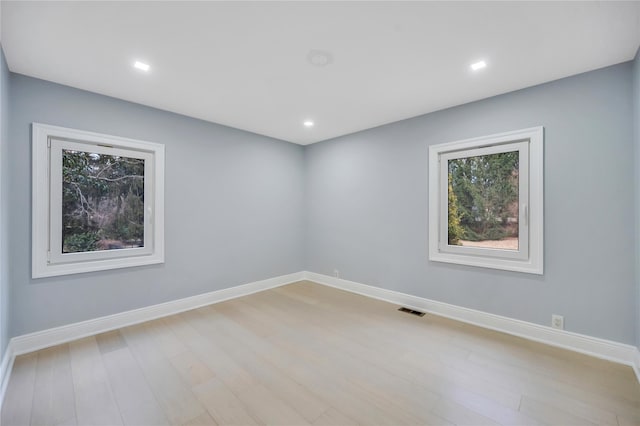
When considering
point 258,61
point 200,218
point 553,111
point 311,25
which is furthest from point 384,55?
point 200,218

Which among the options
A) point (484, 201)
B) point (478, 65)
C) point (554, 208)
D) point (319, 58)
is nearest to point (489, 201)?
point (484, 201)

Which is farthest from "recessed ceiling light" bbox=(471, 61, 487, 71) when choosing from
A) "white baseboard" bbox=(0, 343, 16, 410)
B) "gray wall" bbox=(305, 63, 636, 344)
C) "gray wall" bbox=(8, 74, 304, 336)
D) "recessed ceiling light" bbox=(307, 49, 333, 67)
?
"white baseboard" bbox=(0, 343, 16, 410)

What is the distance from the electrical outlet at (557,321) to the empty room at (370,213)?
0.04 feet

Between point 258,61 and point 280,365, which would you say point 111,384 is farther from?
point 258,61

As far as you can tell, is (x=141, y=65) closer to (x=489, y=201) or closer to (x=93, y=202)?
(x=93, y=202)

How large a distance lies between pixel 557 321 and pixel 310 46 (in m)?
3.30

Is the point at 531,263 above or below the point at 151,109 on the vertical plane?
below

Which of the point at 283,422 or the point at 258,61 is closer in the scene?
the point at 283,422

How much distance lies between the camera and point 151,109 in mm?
3180

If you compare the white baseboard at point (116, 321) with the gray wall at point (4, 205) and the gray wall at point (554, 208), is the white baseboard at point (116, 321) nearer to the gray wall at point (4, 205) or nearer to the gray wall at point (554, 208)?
the gray wall at point (4, 205)

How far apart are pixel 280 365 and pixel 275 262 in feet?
7.79

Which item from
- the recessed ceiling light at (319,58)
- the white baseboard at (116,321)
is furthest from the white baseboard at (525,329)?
the recessed ceiling light at (319,58)

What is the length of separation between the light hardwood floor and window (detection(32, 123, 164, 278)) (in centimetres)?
83

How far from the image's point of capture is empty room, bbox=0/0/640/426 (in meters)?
1.77
